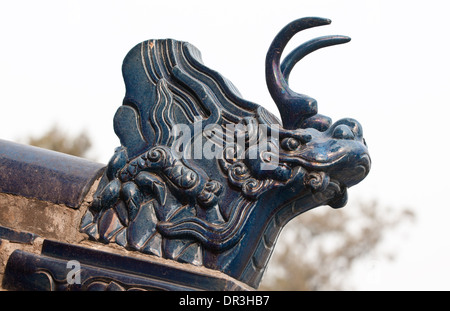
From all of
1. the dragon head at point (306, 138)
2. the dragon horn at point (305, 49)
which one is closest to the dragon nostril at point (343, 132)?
the dragon head at point (306, 138)

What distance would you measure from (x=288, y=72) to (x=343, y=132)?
352mm

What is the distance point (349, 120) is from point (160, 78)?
27.7 inches

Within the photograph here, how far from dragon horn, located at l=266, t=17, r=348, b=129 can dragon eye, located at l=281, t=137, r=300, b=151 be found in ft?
0.50

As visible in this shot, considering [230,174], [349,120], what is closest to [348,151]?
[349,120]

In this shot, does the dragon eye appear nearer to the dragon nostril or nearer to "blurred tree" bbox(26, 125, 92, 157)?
the dragon nostril

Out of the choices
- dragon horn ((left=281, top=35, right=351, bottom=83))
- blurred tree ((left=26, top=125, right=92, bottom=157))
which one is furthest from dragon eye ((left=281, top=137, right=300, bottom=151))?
blurred tree ((left=26, top=125, right=92, bottom=157))

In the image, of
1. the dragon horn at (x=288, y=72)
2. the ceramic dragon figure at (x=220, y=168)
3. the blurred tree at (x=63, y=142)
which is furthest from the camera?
the blurred tree at (x=63, y=142)

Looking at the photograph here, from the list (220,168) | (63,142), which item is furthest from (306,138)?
(63,142)

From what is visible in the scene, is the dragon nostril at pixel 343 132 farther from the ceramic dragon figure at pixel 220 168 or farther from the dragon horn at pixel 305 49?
the dragon horn at pixel 305 49

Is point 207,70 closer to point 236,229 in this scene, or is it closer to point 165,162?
point 165,162

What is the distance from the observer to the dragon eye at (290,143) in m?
1.99

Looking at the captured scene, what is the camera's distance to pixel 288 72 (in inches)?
87.0

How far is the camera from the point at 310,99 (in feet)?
7.01

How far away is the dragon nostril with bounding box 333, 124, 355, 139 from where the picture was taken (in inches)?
78.2
